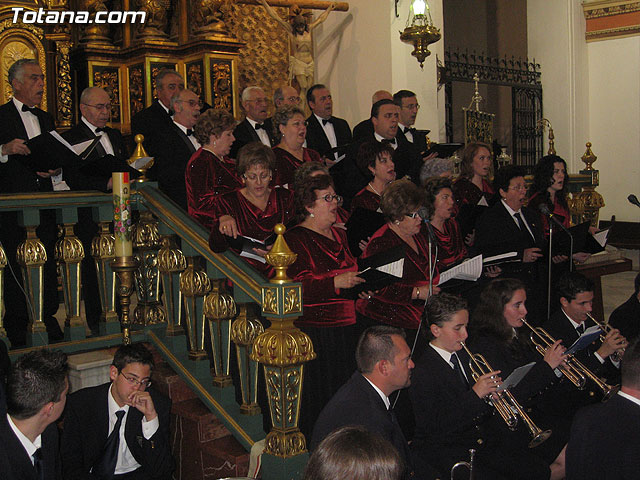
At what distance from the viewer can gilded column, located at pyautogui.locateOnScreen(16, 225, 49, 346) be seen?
4.52 metres

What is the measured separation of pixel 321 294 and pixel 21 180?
2442 millimetres

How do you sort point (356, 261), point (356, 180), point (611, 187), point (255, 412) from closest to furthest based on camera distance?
point (255, 412)
point (356, 261)
point (356, 180)
point (611, 187)

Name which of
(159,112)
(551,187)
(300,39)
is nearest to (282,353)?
(159,112)

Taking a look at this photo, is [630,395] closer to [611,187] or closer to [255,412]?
[255,412]

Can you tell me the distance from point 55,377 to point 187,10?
20.1 ft

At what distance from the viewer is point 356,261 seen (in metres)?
4.55

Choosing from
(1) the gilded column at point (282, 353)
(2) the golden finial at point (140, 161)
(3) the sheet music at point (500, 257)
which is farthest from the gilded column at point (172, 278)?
(3) the sheet music at point (500, 257)

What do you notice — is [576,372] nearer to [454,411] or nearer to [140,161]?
[454,411]

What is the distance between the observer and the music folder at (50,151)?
4777mm

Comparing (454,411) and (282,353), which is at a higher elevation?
(282,353)

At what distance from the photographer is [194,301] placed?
448cm

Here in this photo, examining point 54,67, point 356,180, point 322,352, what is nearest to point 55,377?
point 322,352

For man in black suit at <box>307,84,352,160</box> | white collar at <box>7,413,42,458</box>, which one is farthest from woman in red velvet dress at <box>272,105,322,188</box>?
white collar at <box>7,413,42,458</box>

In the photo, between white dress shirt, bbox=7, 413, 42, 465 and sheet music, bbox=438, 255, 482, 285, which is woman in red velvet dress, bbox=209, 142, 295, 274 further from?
white dress shirt, bbox=7, 413, 42, 465
